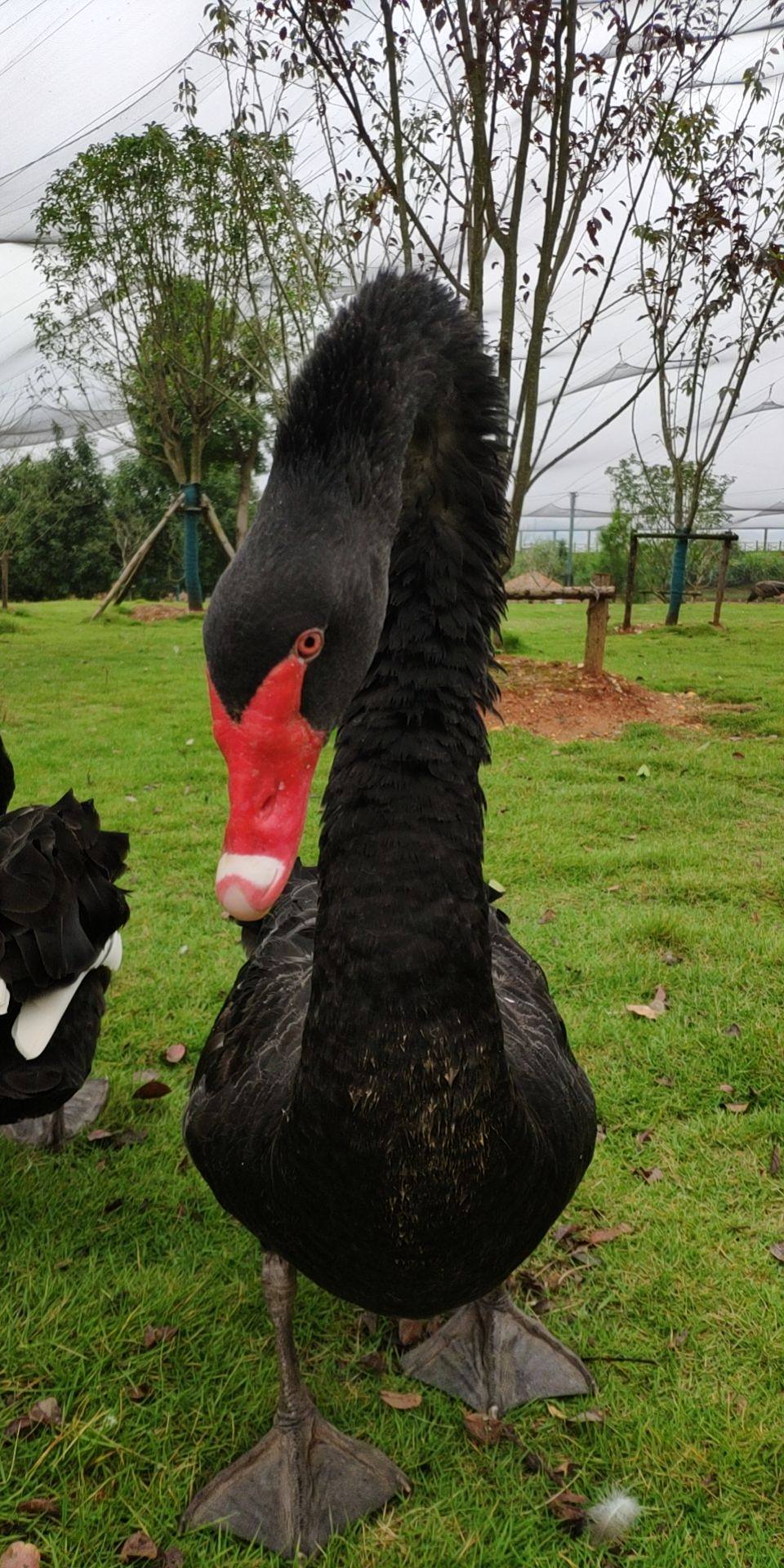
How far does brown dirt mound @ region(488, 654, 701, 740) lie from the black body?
5259 mm

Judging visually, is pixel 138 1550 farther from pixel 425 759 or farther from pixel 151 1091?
pixel 425 759

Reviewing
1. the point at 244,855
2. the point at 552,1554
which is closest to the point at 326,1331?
the point at 552,1554

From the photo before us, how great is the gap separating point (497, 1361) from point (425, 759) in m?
1.33

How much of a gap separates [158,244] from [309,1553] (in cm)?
1810

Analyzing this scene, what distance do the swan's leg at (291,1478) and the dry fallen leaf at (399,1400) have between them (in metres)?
0.13

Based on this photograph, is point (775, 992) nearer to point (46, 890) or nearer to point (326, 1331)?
point (326, 1331)

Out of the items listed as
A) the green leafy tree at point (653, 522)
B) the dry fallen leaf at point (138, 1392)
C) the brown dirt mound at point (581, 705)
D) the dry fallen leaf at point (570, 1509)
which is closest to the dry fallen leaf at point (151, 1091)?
the dry fallen leaf at point (138, 1392)

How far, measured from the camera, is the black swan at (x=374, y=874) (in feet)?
3.58

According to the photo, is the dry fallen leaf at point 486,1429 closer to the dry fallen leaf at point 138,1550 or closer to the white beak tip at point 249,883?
the dry fallen leaf at point 138,1550

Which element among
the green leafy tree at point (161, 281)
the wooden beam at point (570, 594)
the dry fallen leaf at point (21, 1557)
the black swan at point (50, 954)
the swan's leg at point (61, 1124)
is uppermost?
the green leafy tree at point (161, 281)

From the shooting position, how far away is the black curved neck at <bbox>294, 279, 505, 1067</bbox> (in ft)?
4.45

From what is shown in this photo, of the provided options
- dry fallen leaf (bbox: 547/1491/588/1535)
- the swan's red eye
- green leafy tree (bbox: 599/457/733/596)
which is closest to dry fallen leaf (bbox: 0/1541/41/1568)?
dry fallen leaf (bbox: 547/1491/588/1535)

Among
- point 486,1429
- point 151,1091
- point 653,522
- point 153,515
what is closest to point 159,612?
point 153,515

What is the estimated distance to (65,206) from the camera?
50.1 ft
